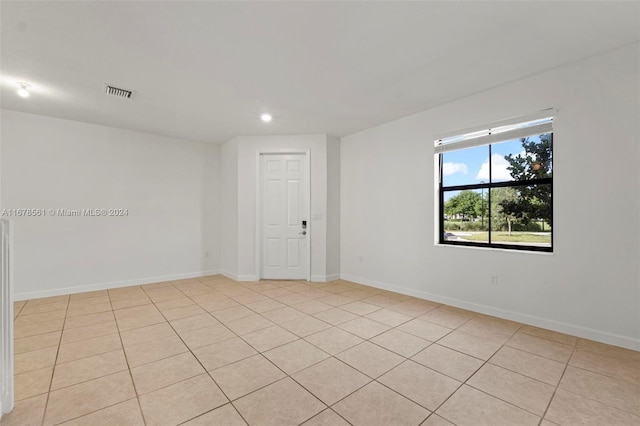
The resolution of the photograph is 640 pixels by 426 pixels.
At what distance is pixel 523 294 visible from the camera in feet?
10.0

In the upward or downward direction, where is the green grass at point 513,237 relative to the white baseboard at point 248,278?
upward

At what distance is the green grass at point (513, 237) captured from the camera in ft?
10.2

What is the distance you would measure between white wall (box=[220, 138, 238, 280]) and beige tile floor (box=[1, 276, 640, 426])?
1.86 m

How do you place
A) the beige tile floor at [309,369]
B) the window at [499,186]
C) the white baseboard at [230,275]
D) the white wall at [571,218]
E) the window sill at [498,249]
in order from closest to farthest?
the beige tile floor at [309,369], the white wall at [571,218], the window sill at [498,249], the window at [499,186], the white baseboard at [230,275]

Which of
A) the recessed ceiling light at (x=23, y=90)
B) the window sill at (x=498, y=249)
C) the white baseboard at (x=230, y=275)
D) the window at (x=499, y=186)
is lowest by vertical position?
the white baseboard at (x=230, y=275)

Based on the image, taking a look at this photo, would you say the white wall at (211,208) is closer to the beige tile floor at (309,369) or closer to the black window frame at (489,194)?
the beige tile floor at (309,369)

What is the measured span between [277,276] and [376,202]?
2.26 meters

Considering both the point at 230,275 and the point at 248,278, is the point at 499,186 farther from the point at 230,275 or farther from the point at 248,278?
the point at 230,275

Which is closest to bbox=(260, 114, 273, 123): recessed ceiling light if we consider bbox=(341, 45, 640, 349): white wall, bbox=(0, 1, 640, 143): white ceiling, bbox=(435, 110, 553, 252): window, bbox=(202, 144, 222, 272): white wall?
bbox=(0, 1, 640, 143): white ceiling

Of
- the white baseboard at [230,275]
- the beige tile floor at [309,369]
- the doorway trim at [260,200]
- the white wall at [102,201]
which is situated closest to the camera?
the beige tile floor at [309,369]

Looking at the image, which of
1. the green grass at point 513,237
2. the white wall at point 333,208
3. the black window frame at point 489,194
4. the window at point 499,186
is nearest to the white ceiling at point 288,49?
the window at point 499,186

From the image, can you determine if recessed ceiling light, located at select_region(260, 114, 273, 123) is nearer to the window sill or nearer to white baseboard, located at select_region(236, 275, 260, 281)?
white baseboard, located at select_region(236, 275, 260, 281)

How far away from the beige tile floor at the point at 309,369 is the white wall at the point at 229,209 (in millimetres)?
1857

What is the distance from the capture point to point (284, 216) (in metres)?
5.14
